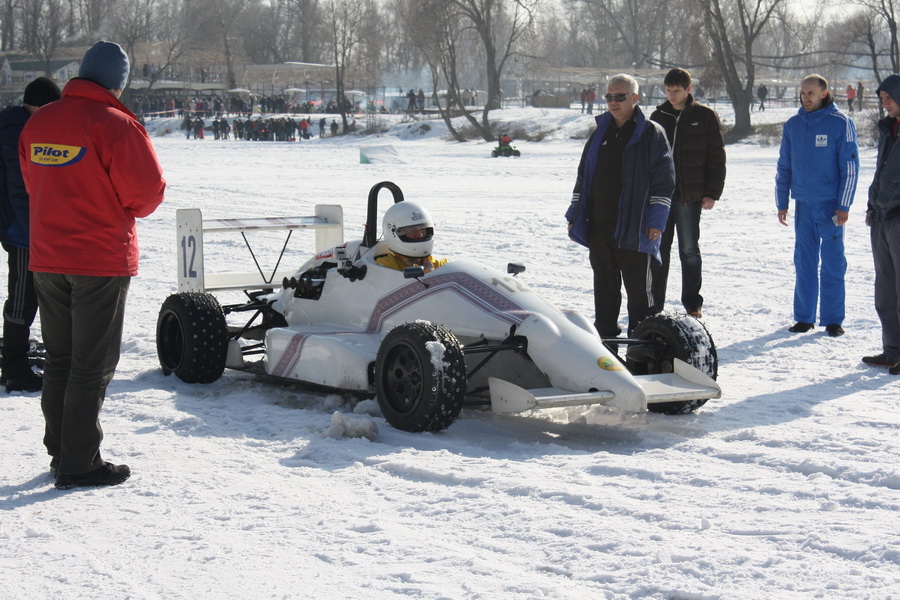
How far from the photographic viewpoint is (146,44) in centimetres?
9400

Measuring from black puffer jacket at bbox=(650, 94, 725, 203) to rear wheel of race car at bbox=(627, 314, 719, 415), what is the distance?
2.78m

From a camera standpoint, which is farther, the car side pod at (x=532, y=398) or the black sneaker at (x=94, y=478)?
the car side pod at (x=532, y=398)

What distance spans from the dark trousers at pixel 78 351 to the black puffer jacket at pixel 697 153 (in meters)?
5.78

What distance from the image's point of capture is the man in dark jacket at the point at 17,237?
7.02 m

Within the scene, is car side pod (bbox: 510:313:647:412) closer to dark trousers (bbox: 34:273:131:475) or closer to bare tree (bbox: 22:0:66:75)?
dark trousers (bbox: 34:273:131:475)

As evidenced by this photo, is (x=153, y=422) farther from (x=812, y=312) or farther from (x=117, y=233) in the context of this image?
(x=812, y=312)

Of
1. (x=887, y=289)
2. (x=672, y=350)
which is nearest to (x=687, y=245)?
(x=887, y=289)

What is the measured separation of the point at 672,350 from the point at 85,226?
3696 millimetres

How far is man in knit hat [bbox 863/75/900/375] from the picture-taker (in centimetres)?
778

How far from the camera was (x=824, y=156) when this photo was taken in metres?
8.98

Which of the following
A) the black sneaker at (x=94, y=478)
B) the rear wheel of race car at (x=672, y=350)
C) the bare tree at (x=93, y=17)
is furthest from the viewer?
the bare tree at (x=93, y=17)

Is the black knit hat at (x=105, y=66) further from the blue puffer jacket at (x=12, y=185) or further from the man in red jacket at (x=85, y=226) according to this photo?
the blue puffer jacket at (x=12, y=185)

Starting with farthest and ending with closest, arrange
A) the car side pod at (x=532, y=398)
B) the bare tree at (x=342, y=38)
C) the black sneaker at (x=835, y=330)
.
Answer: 1. the bare tree at (x=342, y=38)
2. the black sneaker at (x=835, y=330)
3. the car side pod at (x=532, y=398)

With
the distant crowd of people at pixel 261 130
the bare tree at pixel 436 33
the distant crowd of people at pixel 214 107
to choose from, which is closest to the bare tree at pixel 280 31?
the distant crowd of people at pixel 214 107
